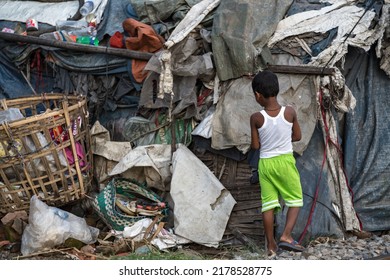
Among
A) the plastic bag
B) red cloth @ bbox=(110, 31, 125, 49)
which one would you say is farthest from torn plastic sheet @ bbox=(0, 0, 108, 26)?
the plastic bag

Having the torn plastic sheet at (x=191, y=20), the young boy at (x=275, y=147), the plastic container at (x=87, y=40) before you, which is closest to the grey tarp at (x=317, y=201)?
the young boy at (x=275, y=147)

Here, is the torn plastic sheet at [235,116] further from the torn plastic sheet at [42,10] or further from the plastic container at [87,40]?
the torn plastic sheet at [42,10]

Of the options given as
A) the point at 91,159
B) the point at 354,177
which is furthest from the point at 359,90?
the point at 91,159

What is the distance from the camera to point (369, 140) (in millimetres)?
8641

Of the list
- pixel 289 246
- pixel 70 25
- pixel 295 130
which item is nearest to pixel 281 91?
pixel 295 130

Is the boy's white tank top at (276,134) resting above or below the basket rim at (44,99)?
above

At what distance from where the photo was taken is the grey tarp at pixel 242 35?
27.1 ft

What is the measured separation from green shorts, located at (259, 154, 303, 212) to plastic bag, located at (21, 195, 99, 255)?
1.84m

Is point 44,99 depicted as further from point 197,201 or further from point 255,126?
point 255,126

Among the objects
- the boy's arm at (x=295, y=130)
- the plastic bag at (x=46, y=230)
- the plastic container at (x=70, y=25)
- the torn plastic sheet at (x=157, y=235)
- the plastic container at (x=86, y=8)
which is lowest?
the torn plastic sheet at (x=157, y=235)

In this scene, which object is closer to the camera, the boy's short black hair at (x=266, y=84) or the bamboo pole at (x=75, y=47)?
the boy's short black hair at (x=266, y=84)

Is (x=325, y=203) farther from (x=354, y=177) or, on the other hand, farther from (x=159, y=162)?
(x=159, y=162)

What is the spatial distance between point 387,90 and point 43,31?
148 inches

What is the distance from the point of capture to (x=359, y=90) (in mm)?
8648
